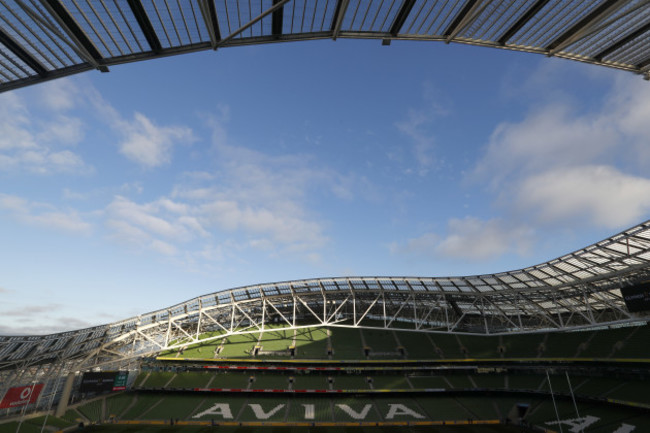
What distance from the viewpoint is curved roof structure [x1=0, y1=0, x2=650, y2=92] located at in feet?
24.8

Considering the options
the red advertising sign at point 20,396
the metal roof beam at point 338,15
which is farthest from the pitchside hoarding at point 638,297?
the red advertising sign at point 20,396

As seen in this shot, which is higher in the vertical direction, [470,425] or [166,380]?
[166,380]

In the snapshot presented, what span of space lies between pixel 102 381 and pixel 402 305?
3989cm

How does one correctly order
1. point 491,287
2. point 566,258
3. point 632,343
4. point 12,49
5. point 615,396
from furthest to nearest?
point 491,287 → point 632,343 → point 615,396 → point 566,258 → point 12,49

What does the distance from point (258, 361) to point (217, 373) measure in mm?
6957

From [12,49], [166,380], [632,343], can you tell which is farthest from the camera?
[166,380]

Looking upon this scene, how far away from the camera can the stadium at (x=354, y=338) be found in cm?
792

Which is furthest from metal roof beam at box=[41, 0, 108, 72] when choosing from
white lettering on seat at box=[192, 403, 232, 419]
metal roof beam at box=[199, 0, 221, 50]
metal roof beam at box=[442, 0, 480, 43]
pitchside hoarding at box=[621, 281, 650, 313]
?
white lettering on seat at box=[192, 403, 232, 419]

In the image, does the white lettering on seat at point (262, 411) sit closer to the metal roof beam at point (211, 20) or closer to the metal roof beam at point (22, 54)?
the metal roof beam at point (22, 54)

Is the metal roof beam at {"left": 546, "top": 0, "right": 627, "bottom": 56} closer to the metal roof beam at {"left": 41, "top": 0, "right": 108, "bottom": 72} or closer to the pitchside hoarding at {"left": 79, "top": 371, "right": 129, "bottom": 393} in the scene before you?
the metal roof beam at {"left": 41, "top": 0, "right": 108, "bottom": 72}

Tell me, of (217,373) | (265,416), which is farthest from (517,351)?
(217,373)

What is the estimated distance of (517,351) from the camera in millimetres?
46531

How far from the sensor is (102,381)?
1499 inches

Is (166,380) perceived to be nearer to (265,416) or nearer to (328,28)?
(265,416)
